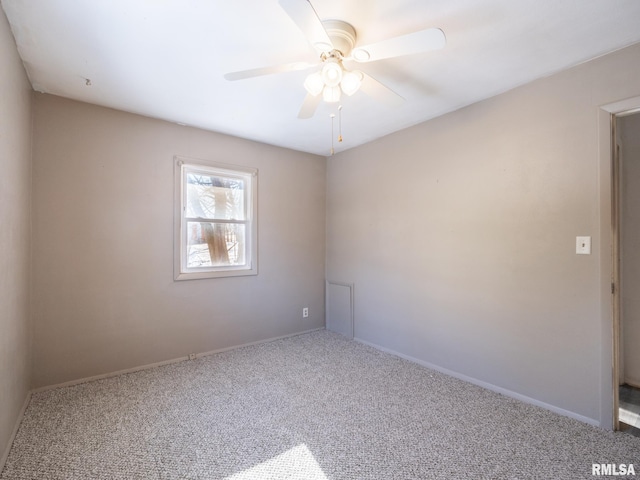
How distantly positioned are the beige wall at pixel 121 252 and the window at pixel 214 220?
0.29 feet

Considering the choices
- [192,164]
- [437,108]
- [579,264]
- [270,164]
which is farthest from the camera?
[270,164]

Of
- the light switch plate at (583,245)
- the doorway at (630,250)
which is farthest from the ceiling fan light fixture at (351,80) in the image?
the doorway at (630,250)

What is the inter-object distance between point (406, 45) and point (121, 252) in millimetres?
2767

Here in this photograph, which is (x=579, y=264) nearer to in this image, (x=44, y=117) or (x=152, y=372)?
(x=152, y=372)

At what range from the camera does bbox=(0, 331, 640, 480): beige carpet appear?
1591 mm

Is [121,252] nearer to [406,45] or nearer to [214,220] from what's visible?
[214,220]

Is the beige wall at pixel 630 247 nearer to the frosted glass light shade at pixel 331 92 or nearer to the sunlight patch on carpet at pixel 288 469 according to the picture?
the frosted glass light shade at pixel 331 92

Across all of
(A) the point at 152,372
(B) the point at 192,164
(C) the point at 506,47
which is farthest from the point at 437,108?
(A) the point at 152,372

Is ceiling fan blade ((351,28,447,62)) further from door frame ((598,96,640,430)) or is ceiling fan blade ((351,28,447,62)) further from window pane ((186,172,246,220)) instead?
window pane ((186,172,246,220))

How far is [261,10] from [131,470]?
2507 millimetres

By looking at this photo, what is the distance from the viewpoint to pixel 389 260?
3295 mm

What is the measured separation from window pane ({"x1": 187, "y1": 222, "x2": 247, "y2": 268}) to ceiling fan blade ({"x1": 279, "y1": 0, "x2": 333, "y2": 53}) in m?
2.30

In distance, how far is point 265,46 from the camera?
1848mm

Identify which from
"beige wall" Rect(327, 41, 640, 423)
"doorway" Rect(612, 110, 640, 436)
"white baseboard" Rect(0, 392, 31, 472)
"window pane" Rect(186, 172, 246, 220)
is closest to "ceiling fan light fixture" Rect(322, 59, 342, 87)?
"beige wall" Rect(327, 41, 640, 423)
